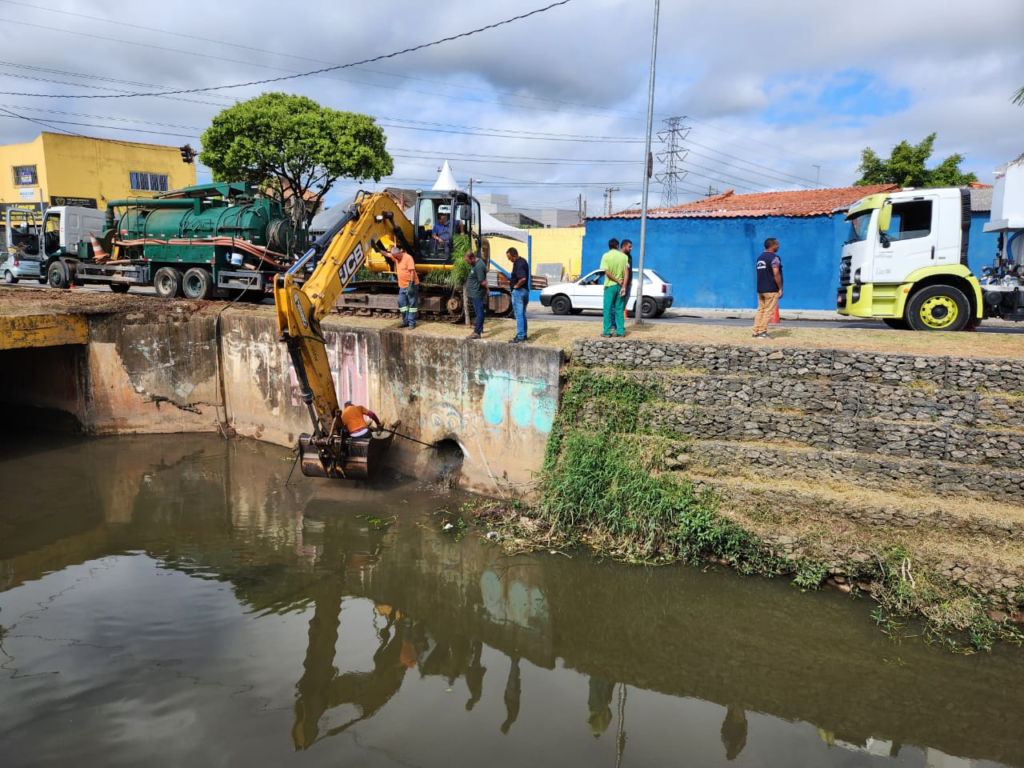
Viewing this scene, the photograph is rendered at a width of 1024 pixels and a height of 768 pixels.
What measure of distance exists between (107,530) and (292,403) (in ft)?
13.2

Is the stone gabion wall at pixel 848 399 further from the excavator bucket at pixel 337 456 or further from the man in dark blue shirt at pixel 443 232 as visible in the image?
the man in dark blue shirt at pixel 443 232

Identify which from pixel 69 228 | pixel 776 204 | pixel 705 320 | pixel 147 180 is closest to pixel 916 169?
pixel 776 204

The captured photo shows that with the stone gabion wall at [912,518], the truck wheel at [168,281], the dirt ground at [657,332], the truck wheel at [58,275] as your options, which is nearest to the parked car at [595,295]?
the dirt ground at [657,332]

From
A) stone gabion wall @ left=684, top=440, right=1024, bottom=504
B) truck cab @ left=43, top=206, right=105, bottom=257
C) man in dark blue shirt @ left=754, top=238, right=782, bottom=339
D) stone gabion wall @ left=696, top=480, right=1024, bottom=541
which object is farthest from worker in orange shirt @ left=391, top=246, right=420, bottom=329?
truck cab @ left=43, top=206, right=105, bottom=257

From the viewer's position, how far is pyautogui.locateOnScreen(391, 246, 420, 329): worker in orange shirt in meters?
11.1

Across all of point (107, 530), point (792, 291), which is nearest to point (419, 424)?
point (107, 530)

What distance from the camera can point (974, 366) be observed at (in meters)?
7.72

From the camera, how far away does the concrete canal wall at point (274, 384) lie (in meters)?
9.77

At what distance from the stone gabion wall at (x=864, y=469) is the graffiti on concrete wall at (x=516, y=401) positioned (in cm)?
201

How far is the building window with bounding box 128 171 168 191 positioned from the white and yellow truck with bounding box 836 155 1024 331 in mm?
35982

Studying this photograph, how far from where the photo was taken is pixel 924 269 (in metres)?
10.2

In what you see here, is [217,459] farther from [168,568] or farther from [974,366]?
[974,366]

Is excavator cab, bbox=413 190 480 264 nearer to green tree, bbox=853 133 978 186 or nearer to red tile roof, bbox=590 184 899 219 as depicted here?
red tile roof, bbox=590 184 899 219

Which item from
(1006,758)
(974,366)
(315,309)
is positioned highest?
(315,309)
